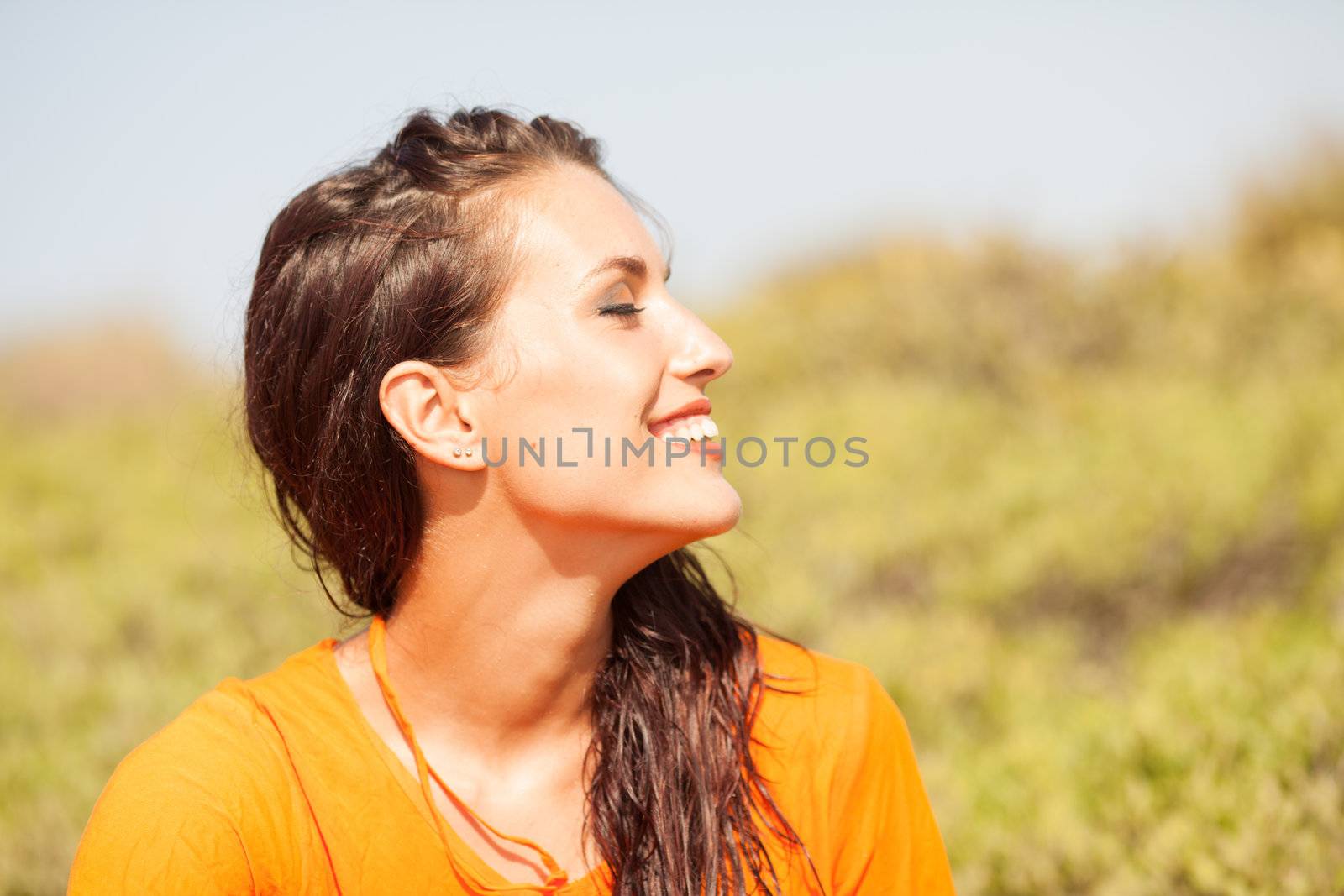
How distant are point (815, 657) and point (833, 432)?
456cm

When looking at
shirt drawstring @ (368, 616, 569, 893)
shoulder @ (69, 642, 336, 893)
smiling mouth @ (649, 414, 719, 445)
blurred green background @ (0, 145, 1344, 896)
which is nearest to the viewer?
shoulder @ (69, 642, 336, 893)

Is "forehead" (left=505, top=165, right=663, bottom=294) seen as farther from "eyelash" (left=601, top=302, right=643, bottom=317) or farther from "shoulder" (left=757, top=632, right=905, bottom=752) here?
"shoulder" (left=757, top=632, right=905, bottom=752)

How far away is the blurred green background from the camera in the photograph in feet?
10.5

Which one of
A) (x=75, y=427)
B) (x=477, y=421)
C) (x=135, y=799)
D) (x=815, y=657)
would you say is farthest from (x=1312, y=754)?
(x=75, y=427)

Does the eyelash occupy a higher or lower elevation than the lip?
higher

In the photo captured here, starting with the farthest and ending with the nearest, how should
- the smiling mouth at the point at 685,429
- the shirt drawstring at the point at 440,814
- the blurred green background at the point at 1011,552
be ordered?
the blurred green background at the point at 1011,552, the smiling mouth at the point at 685,429, the shirt drawstring at the point at 440,814

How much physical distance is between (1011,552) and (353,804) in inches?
148

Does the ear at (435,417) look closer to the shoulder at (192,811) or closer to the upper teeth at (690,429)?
the upper teeth at (690,429)

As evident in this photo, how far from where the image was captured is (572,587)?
1926 millimetres

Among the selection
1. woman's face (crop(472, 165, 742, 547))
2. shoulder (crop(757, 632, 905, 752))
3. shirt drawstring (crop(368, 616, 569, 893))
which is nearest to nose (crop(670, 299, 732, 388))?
woman's face (crop(472, 165, 742, 547))

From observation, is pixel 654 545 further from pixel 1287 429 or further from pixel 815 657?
pixel 1287 429

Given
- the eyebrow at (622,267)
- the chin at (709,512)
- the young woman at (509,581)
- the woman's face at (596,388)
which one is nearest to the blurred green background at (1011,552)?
the young woman at (509,581)

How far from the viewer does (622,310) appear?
1.92 meters

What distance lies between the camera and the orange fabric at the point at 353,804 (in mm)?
1657
